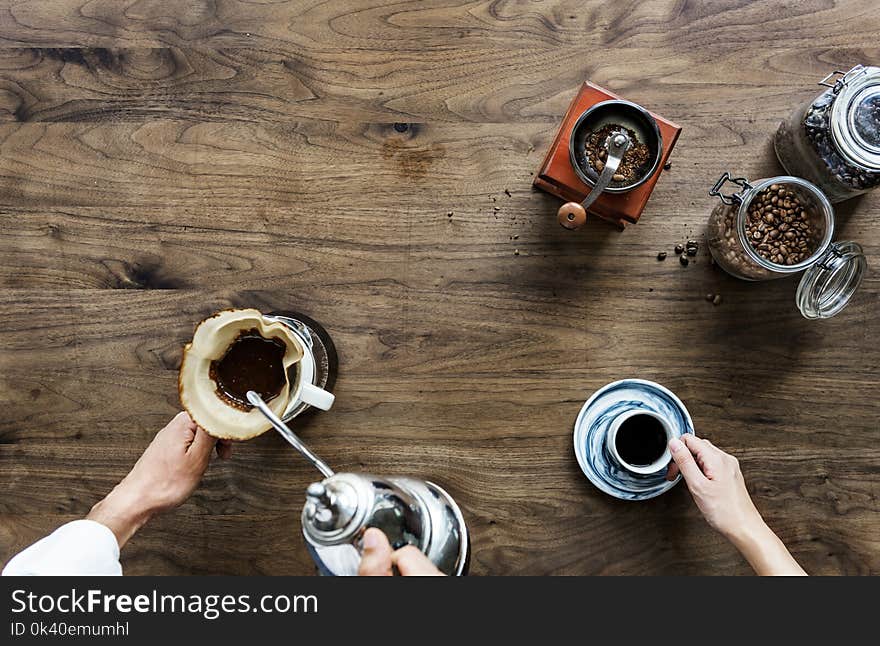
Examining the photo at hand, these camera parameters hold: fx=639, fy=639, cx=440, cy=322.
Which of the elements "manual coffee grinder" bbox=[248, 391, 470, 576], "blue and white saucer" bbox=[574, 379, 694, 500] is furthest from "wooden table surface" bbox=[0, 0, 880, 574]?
"manual coffee grinder" bbox=[248, 391, 470, 576]

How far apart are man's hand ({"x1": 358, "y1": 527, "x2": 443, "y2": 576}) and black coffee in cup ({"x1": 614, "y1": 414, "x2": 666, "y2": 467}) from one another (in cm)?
43

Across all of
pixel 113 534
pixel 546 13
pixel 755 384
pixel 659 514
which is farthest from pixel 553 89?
pixel 113 534

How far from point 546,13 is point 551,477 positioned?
0.79 meters

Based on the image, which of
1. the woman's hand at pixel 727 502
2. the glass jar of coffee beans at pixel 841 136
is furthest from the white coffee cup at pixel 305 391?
the glass jar of coffee beans at pixel 841 136

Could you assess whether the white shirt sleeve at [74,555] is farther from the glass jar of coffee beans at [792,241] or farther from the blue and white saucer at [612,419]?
the glass jar of coffee beans at [792,241]

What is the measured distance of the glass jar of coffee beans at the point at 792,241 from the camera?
98 centimetres

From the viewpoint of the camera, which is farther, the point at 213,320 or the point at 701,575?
the point at 701,575

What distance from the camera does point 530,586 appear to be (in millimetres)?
1064

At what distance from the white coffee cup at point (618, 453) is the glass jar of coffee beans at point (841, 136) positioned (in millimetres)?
473

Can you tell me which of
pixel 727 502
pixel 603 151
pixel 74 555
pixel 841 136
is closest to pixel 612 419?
pixel 727 502

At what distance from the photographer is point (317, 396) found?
867mm

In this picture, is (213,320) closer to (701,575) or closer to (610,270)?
(610,270)

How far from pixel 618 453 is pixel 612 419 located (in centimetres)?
6

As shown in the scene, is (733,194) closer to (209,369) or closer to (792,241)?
(792,241)
